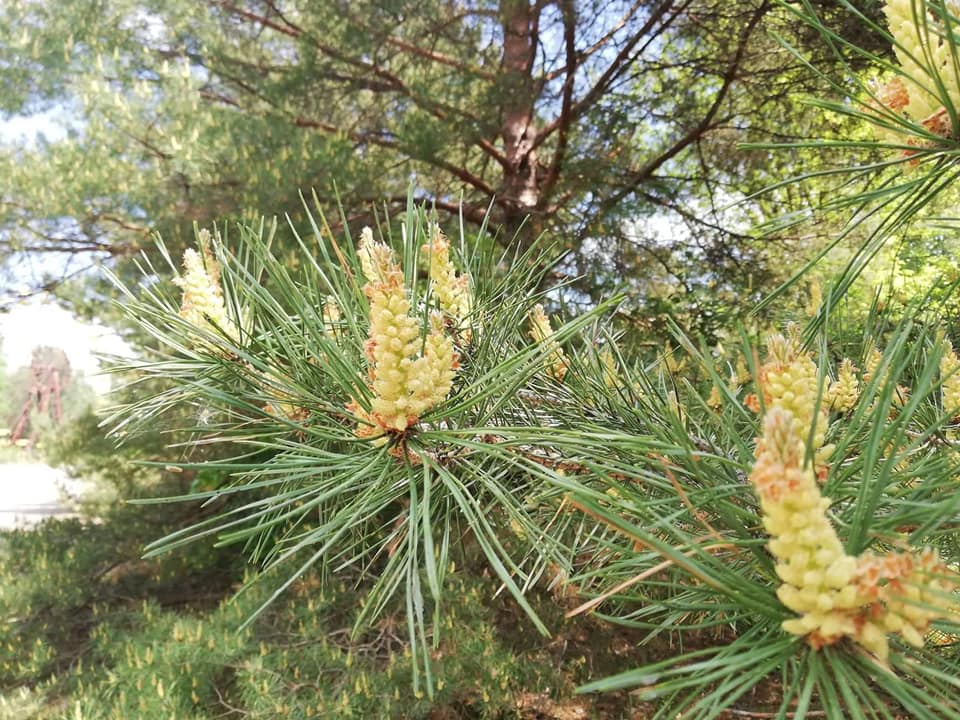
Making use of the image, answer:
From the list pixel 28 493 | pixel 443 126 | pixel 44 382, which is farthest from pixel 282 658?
pixel 44 382

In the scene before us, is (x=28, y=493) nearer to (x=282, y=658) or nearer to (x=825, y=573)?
(x=282, y=658)

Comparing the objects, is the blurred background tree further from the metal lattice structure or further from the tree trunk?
the metal lattice structure

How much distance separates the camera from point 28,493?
6.93m

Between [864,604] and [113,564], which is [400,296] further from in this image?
[113,564]

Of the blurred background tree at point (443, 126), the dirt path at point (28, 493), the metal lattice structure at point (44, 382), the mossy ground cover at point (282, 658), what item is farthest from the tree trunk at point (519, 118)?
the metal lattice structure at point (44, 382)

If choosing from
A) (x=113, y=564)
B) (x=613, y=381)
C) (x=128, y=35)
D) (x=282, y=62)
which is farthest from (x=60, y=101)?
(x=613, y=381)

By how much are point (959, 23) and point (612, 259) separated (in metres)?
1.55

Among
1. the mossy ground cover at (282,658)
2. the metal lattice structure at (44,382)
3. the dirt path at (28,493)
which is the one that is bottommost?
the mossy ground cover at (282,658)

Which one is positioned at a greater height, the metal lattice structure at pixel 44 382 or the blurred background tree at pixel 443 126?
the metal lattice structure at pixel 44 382

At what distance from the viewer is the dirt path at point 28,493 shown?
16.9 feet

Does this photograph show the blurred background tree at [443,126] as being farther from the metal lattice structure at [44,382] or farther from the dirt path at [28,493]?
the metal lattice structure at [44,382]

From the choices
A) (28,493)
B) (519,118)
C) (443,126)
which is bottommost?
(28,493)

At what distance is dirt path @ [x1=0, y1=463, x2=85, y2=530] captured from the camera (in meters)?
5.16

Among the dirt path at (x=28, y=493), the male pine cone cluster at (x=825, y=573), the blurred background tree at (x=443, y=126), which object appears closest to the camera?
the male pine cone cluster at (x=825, y=573)
